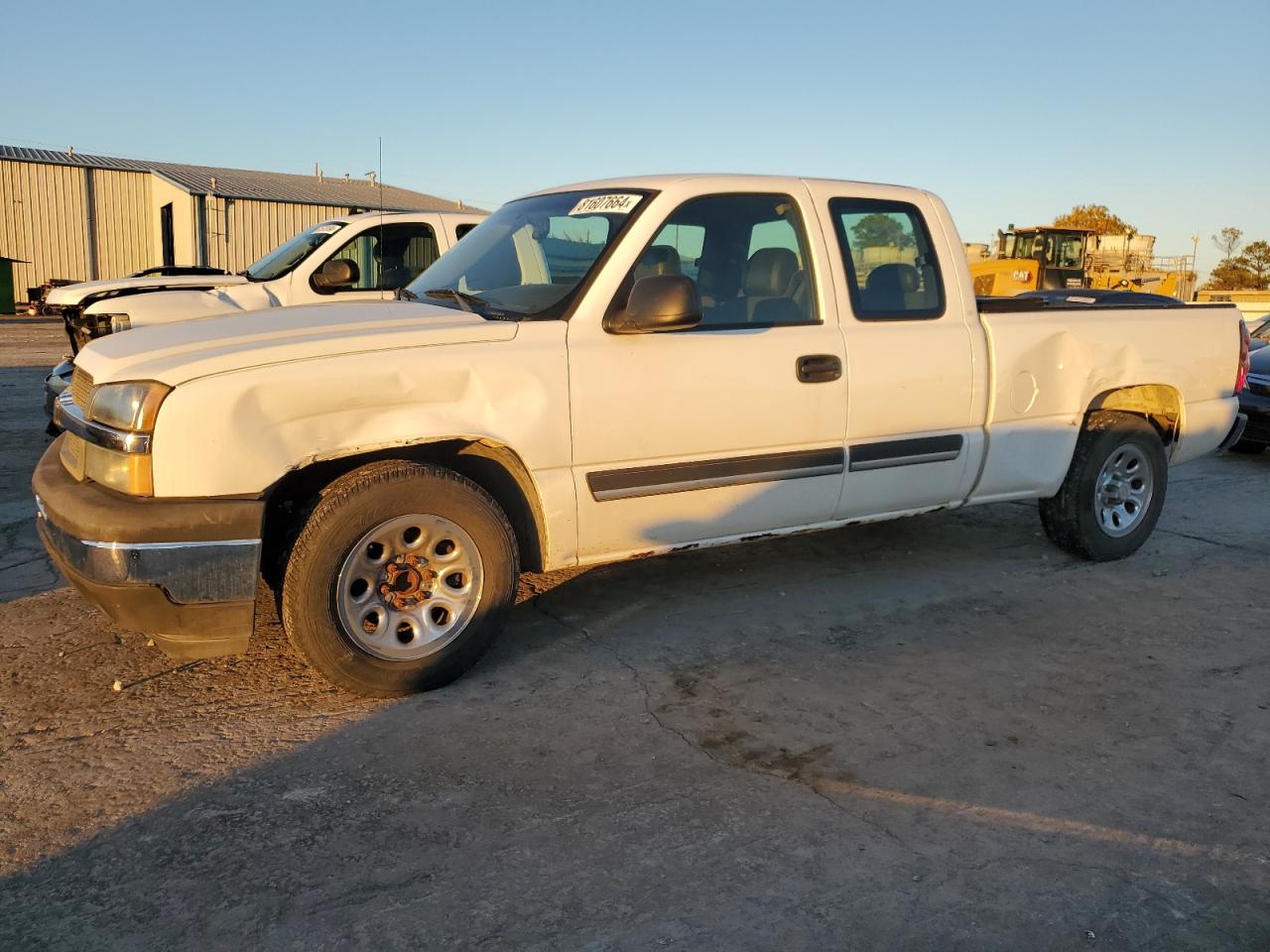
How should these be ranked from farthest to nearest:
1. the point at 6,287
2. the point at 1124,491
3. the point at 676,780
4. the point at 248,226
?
the point at 248,226
the point at 6,287
the point at 1124,491
the point at 676,780

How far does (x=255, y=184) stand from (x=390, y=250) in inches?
1080

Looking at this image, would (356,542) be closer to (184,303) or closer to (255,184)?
(184,303)

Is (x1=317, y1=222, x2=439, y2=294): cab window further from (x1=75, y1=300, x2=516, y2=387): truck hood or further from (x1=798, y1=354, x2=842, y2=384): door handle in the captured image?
(x1=798, y1=354, x2=842, y2=384): door handle

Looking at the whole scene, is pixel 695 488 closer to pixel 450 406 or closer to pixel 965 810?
pixel 450 406

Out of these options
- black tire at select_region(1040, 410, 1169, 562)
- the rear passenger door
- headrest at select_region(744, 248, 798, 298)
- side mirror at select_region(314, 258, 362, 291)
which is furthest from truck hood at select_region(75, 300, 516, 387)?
black tire at select_region(1040, 410, 1169, 562)

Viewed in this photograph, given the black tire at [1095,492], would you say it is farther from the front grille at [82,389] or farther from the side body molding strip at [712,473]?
the front grille at [82,389]

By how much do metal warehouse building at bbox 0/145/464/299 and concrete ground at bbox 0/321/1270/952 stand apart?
87.7 ft

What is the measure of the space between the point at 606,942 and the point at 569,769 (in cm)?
89

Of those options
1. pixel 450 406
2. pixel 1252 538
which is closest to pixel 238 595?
pixel 450 406

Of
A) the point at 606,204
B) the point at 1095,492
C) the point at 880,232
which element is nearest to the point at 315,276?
the point at 606,204

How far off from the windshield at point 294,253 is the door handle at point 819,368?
507 centimetres

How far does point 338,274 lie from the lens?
290 inches

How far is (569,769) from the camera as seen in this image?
3373 millimetres

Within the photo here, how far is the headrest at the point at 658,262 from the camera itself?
4.29 metres
